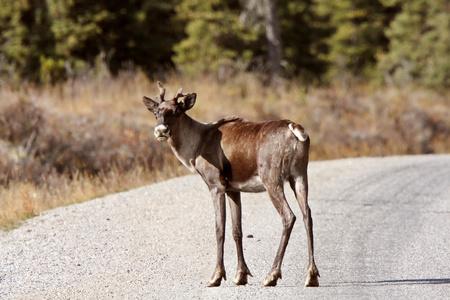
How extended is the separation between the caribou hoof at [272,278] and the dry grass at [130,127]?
4.71 m

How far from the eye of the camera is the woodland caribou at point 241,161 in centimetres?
725

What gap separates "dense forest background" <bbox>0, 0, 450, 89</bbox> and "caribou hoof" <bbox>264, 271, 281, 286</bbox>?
47.1 feet

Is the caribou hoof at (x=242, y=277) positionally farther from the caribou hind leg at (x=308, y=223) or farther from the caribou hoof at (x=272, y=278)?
the caribou hind leg at (x=308, y=223)

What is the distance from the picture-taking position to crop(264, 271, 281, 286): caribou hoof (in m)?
7.16

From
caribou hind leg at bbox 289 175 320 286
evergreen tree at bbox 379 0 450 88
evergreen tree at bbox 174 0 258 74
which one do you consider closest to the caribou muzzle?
caribou hind leg at bbox 289 175 320 286

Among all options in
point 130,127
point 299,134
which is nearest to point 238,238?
point 299,134

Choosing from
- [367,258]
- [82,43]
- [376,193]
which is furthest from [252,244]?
[82,43]

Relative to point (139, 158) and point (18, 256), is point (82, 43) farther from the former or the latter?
point (18, 256)

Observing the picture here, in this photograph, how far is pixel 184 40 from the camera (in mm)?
27469

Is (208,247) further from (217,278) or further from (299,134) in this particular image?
(299,134)

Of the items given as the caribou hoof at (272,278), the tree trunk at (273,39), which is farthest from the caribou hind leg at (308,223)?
the tree trunk at (273,39)

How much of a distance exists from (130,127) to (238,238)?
1070 cm

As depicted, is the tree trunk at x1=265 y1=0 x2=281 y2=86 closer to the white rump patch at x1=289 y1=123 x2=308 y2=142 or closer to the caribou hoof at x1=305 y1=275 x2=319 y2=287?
the white rump patch at x1=289 y1=123 x2=308 y2=142

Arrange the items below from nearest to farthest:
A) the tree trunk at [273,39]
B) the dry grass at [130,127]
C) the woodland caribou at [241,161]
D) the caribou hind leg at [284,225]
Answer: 1. the caribou hind leg at [284,225]
2. the woodland caribou at [241,161]
3. the dry grass at [130,127]
4. the tree trunk at [273,39]
